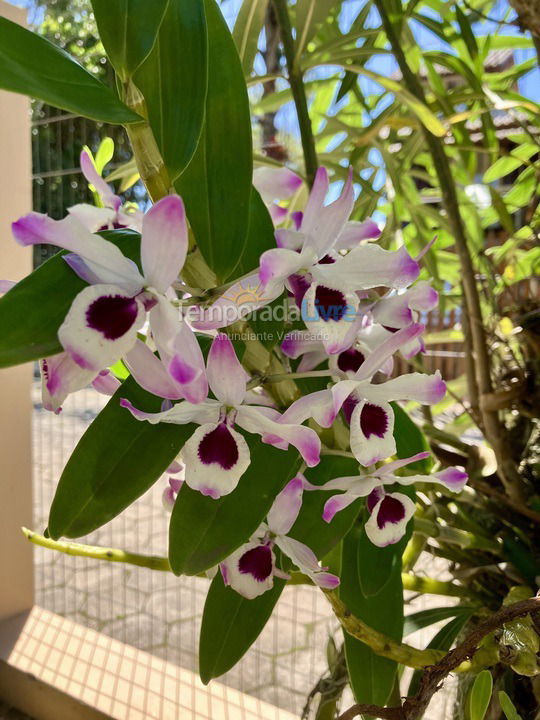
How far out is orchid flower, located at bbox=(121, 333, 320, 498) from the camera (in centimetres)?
24

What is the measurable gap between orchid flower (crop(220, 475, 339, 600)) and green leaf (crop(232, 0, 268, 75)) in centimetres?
39

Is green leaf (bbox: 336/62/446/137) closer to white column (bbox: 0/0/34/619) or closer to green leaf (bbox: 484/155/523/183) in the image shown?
green leaf (bbox: 484/155/523/183)

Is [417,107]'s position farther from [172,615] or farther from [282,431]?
[172,615]

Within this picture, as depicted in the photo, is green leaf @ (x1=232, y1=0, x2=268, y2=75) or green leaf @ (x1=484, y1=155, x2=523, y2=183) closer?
green leaf @ (x1=232, y1=0, x2=268, y2=75)

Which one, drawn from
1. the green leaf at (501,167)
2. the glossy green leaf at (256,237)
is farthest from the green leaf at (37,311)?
the green leaf at (501,167)

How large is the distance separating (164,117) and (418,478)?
0.66 ft

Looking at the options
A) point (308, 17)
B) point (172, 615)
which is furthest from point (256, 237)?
point (172, 615)

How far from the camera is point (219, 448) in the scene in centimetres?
25

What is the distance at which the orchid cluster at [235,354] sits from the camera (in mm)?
208

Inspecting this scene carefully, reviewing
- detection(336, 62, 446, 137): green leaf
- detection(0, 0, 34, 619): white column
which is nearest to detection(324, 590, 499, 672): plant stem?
detection(336, 62, 446, 137): green leaf

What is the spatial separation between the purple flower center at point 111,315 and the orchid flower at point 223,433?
0.04m

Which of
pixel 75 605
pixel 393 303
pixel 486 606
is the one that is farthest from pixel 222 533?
pixel 75 605

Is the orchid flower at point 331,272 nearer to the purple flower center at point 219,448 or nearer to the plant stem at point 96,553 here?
the purple flower center at point 219,448

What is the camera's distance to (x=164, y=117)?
0.25 meters
